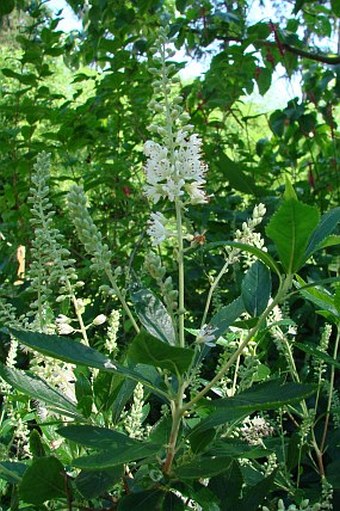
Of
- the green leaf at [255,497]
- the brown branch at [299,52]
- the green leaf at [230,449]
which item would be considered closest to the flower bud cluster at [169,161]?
the green leaf at [230,449]

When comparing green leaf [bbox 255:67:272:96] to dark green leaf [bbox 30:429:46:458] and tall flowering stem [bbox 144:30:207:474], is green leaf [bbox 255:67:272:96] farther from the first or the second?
dark green leaf [bbox 30:429:46:458]

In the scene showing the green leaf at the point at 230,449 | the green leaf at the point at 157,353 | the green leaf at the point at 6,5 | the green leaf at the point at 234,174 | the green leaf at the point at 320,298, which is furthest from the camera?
the green leaf at the point at 6,5

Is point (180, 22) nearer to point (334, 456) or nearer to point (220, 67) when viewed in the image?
point (220, 67)

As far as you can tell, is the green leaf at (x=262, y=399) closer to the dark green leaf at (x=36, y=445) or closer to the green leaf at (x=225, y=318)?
the green leaf at (x=225, y=318)

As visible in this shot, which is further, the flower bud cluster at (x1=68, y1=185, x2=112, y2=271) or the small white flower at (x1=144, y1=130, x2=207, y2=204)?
the small white flower at (x1=144, y1=130, x2=207, y2=204)

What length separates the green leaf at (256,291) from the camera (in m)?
1.23

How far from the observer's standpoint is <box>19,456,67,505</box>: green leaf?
104cm

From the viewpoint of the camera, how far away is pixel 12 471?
46.6 inches

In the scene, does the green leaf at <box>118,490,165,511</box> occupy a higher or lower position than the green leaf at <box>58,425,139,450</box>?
lower

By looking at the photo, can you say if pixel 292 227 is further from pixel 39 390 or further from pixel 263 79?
pixel 263 79

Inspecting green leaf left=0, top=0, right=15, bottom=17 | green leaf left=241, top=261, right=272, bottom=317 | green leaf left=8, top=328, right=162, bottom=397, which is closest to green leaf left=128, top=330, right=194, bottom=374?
green leaf left=8, top=328, right=162, bottom=397

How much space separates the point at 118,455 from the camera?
972 millimetres

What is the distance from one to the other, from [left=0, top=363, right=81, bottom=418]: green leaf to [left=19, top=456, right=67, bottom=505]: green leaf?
8 cm

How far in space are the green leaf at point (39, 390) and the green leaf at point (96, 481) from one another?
3.6 inches
